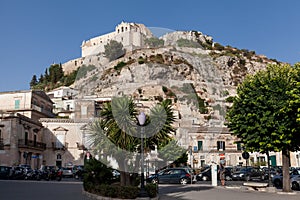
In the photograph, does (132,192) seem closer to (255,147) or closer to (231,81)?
(255,147)

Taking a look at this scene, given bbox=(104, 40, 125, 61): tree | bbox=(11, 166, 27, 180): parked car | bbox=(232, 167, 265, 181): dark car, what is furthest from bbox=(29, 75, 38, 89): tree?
bbox=(232, 167, 265, 181): dark car

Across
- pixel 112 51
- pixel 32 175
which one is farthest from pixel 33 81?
pixel 32 175

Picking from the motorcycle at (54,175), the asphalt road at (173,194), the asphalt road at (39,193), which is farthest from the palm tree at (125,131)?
the motorcycle at (54,175)

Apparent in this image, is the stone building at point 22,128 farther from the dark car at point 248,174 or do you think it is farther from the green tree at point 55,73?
the green tree at point 55,73

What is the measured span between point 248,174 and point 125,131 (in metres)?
23.8

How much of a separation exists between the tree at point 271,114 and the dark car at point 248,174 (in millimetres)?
15026

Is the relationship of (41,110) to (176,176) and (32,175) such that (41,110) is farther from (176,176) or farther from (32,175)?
(176,176)

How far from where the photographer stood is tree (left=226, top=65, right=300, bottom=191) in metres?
18.2

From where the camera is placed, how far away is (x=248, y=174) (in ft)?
113

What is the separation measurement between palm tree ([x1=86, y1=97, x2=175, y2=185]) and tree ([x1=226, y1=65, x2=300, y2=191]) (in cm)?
623

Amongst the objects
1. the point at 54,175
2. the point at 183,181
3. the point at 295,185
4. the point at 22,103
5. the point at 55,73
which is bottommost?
the point at 54,175

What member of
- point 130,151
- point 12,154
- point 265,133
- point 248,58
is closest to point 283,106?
point 265,133

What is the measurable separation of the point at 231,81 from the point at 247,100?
325 ft

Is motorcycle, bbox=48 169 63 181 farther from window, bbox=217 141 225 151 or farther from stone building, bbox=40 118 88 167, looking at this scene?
window, bbox=217 141 225 151
